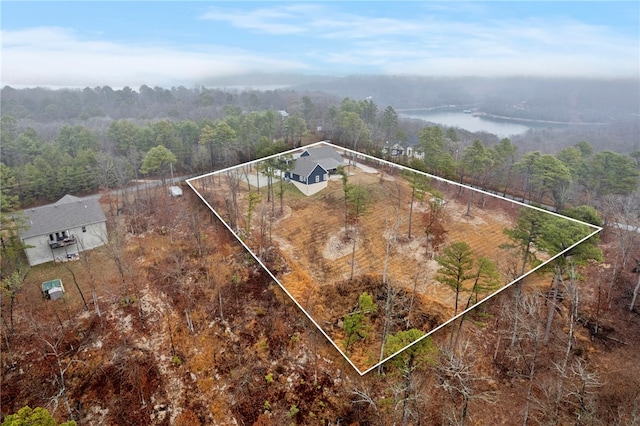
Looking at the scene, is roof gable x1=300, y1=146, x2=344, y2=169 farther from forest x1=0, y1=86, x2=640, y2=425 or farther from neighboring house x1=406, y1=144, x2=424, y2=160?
neighboring house x1=406, y1=144, x2=424, y2=160

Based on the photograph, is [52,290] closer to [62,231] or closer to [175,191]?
[62,231]

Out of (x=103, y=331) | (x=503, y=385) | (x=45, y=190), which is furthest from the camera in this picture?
(x=45, y=190)

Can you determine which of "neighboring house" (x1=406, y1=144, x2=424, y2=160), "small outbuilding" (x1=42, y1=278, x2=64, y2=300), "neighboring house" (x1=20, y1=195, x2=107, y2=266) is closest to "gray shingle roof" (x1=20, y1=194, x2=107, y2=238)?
"neighboring house" (x1=20, y1=195, x2=107, y2=266)

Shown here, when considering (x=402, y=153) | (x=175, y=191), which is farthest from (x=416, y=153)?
(x=175, y=191)

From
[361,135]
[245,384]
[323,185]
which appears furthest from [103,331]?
[361,135]

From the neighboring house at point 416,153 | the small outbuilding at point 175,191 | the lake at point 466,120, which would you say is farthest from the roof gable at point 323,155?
the lake at point 466,120

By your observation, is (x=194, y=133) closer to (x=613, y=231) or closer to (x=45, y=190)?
(x=45, y=190)
